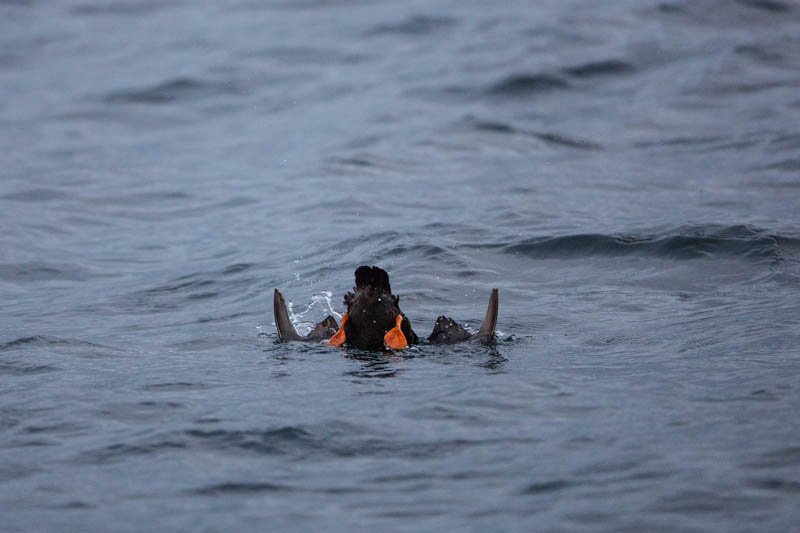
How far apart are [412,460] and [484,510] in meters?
0.84

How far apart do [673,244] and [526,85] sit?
35.9ft

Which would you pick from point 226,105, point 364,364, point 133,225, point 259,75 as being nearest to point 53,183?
point 133,225

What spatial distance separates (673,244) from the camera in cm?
→ 1309

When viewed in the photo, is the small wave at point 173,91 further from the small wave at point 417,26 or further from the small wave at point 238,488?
the small wave at point 238,488

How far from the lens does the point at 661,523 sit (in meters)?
5.75

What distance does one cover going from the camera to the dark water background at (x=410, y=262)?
6.46m

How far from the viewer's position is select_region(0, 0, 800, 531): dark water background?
6.46m

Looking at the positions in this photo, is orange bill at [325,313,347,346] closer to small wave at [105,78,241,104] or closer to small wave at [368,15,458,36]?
small wave at [105,78,241,104]

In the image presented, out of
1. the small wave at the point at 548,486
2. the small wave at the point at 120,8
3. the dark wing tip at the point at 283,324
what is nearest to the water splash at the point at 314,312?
the dark wing tip at the point at 283,324

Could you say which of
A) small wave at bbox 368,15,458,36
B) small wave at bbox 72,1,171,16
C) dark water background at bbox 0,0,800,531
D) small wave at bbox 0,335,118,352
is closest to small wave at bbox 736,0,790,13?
dark water background at bbox 0,0,800,531

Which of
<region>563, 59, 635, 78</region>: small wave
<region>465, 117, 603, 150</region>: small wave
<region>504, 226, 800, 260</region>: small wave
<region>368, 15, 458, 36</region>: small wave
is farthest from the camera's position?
<region>368, 15, 458, 36</region>: small wave

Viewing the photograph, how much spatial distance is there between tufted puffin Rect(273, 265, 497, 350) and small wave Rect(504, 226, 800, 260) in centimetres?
427

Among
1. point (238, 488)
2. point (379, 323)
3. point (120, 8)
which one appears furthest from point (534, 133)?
point (120, 8)

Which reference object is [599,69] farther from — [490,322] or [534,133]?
[490,322]
